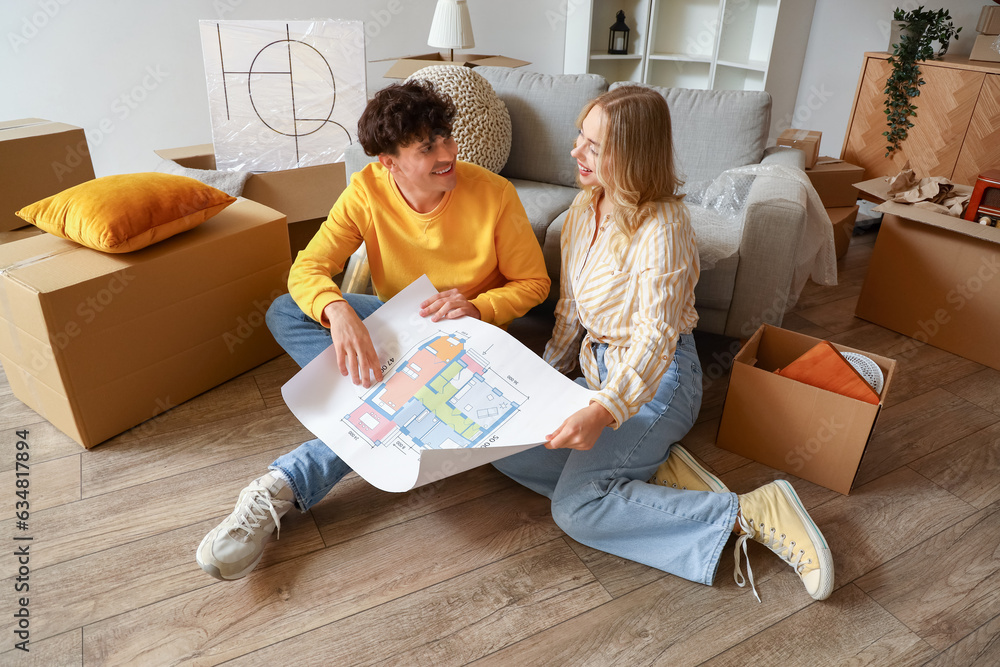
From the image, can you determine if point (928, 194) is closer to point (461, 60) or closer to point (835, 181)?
point (835, 181)

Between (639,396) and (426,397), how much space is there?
39 centimetres

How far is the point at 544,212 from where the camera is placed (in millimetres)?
1972

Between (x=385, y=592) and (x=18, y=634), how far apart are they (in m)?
0.60

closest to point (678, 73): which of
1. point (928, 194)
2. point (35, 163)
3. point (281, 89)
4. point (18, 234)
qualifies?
point (928, 194)

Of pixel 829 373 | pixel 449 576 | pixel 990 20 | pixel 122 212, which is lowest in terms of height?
pixel 449 576

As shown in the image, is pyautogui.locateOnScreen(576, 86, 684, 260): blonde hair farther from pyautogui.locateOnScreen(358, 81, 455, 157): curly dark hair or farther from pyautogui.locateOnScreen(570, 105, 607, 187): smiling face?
pyautogui.locateOnScreen(358, 81, 455, 157): curly dark hair

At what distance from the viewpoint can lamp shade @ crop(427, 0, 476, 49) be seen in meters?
2.74

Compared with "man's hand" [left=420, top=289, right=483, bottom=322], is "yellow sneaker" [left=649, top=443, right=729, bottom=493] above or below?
below

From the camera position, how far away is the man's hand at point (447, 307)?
1334mm

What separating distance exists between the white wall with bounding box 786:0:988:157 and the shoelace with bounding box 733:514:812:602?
278 cm

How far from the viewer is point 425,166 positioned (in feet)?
4.25

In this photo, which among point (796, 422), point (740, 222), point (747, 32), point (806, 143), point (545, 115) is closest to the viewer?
point (796, 422)

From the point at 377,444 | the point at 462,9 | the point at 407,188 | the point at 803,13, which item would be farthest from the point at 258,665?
the point at 803,13

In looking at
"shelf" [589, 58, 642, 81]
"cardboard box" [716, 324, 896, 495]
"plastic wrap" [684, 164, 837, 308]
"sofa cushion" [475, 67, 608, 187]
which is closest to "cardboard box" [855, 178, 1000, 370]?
"plastic wrap" [684, 164, 837, 308]
